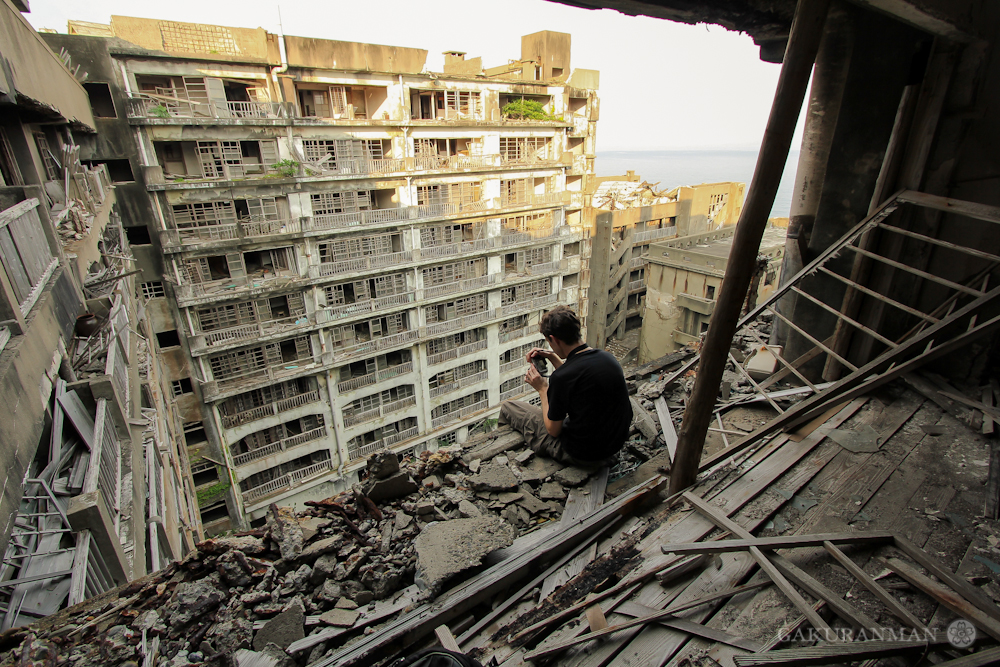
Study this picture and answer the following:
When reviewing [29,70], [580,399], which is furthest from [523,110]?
[580,399]

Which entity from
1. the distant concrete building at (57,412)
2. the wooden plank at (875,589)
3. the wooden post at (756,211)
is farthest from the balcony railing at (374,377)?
the wooden plank at (875,589)

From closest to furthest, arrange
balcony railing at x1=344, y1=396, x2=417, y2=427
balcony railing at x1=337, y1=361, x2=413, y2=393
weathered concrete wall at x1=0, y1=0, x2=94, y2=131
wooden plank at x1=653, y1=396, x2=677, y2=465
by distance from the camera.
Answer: wooden plank at x1=653, y1=396, x2=677, y2=465 < weathered concrete wall at x1=0, y1=0, x2=94, y2=131 < balcony railing at x1=337, y1=361, x2=413, y2=393 < balcony railing at x1=344, y1=396, x2=417, y2=427

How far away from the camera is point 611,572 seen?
10.6 ft

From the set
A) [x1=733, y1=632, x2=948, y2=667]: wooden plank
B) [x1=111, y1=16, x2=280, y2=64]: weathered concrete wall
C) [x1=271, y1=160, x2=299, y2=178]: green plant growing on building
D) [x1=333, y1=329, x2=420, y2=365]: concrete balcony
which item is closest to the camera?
[x1=733, y1=632, x2=948, y2=667]: wooden plank

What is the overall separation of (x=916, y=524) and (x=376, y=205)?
62.9ft

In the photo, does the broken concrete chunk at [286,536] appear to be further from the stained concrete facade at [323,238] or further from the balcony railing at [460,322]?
the balcony railing at [460,322]

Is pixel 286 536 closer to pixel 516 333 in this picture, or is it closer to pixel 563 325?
pixel 563 325

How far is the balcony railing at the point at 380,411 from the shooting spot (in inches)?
767

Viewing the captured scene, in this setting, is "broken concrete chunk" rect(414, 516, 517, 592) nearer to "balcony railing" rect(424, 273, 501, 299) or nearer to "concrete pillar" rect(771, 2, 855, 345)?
"concrete pillar" rect(771, 2, 855, 345)

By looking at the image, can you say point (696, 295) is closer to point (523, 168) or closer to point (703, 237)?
point (703, 237)

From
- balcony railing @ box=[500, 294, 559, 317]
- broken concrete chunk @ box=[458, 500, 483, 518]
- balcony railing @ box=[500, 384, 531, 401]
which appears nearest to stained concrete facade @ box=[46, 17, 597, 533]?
balcony railing @ box=[500, 294, 559, 317]

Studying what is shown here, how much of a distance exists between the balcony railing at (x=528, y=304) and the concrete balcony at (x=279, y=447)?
9.73 metres

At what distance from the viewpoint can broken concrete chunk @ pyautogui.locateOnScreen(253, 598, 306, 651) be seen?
2.95m

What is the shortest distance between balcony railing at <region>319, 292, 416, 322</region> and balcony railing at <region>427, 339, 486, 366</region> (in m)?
3.02
